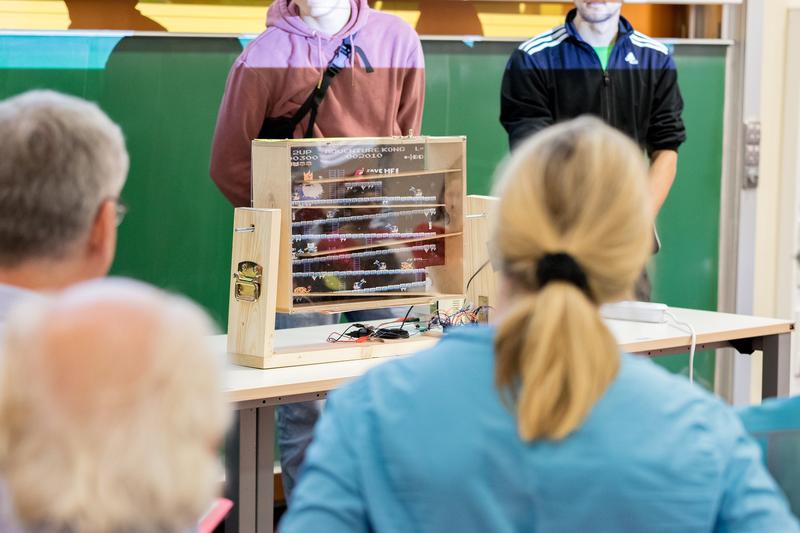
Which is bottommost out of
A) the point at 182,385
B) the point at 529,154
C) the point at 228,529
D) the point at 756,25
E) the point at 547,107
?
the point at 228,529

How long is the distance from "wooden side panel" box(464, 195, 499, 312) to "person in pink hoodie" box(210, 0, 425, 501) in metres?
0.53

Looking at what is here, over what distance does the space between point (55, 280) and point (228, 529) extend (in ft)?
4.77

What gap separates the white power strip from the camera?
3502mm

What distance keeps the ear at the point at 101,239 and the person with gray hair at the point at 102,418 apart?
25.2 inches

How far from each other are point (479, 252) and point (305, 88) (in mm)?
1015

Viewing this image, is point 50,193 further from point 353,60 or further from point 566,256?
point 353,60

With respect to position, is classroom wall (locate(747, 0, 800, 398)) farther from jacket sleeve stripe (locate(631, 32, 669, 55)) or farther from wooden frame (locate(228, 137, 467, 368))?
wooden frame (locate(228, 137, 467, 368))

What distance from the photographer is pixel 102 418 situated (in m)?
0.89

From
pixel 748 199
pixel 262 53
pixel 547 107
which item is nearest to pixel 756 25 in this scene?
pixel 748 199

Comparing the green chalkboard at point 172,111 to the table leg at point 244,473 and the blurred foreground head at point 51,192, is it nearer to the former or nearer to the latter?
the table leg at point 244,473

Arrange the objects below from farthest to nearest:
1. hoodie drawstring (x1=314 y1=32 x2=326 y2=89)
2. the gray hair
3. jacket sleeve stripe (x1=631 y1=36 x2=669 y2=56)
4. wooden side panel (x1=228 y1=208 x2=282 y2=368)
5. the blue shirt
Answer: jacket sleeve stripe (x1=631 y1=36 x2=669 y2=56) → hoodie drawstring (x1=314 y1=32 x2=326 y2=89) → wooden side panel (x1=228 y1=208 x2=282 y2=368) → the gray hair → the blue shirt

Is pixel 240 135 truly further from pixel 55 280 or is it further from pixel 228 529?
pixel 55 280

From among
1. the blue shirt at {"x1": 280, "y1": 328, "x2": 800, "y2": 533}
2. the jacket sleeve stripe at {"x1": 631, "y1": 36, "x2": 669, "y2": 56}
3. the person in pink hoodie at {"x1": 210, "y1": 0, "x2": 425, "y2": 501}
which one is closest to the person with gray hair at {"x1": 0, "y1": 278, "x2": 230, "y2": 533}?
the blue shirt at {"x1": 280, "y1": 328, "x2": 800, "y2": 533}

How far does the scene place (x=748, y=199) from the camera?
527 cm
